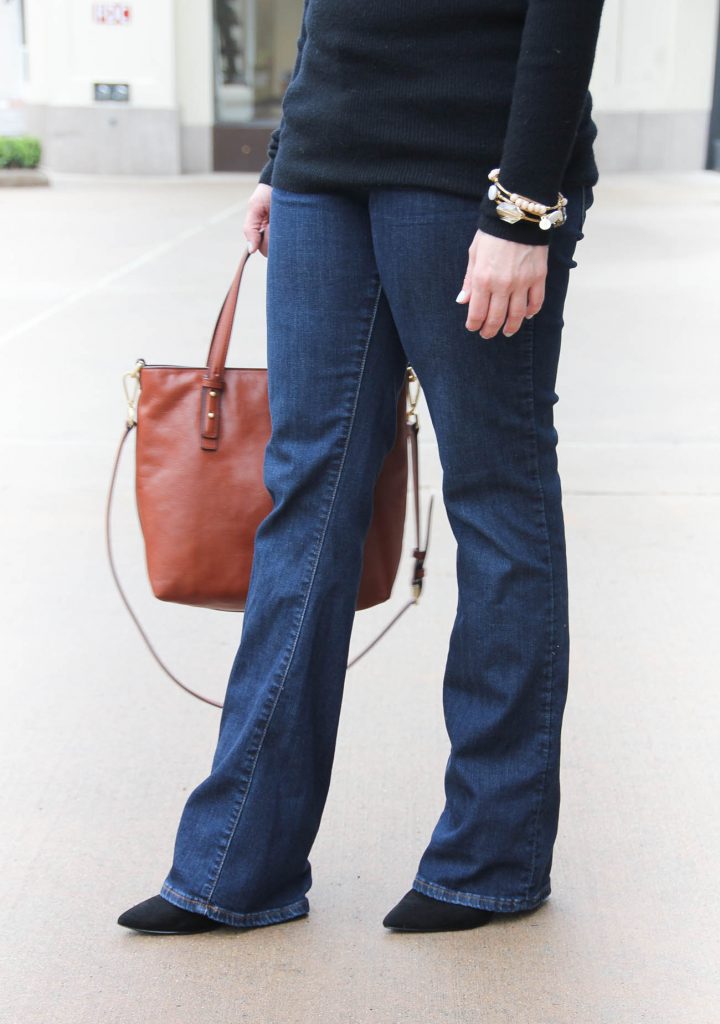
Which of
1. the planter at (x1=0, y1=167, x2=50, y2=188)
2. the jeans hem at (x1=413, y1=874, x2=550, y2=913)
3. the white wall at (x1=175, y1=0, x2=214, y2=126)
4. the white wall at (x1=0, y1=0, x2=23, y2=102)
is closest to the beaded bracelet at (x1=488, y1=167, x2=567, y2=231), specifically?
the jeans hem at (x1=413, y1=874, x2=550, y2=913)

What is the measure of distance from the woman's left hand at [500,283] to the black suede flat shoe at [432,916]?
0.76 metres

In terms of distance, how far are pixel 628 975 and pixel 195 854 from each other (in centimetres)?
57

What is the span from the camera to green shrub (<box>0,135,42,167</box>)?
15836 mm

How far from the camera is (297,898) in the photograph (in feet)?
5.89

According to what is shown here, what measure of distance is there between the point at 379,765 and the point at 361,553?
685 mm

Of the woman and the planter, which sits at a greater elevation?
the woman

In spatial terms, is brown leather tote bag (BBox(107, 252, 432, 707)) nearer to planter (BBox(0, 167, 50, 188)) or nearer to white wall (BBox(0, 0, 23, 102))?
planter (BBox(0, 167, 50, 188))

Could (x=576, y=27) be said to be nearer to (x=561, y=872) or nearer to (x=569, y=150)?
(x=569, y=150)

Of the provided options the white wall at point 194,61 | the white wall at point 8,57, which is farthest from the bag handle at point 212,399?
the white wall at point 8,57

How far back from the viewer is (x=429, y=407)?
5.47 ft

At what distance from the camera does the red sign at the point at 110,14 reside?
1802cm

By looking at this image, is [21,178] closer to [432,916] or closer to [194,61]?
[194,61]

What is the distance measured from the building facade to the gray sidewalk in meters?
14.2

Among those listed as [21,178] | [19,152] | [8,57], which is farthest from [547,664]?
[8,57]
